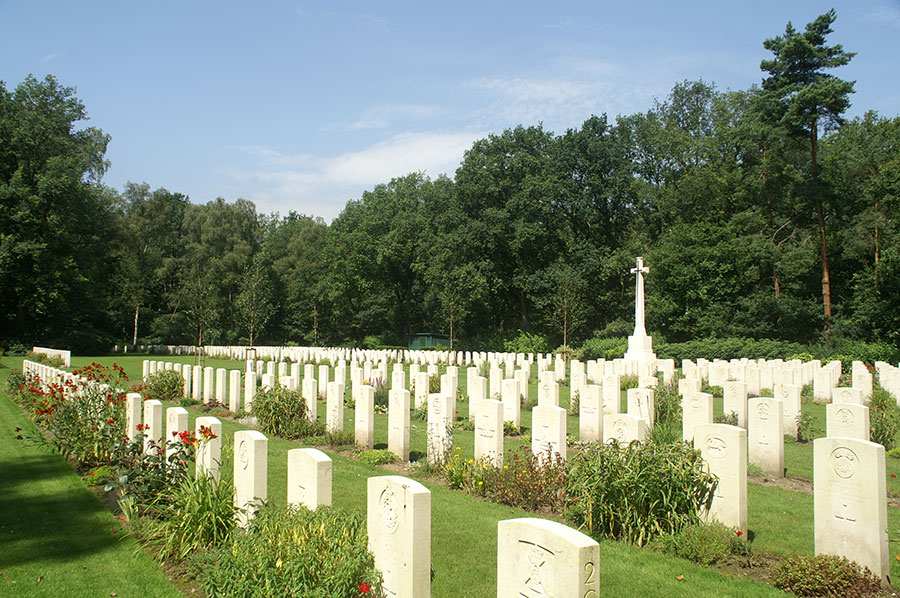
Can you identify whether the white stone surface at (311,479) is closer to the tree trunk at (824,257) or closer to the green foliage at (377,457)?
the green foliage at (377,457)

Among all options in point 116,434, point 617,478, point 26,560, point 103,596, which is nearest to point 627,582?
point 617,478

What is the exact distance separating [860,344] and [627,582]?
29433 mm

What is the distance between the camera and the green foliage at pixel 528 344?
1536 inches

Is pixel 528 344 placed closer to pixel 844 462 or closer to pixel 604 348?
pixel 604 348

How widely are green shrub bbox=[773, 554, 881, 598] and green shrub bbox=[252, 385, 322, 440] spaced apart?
345 inches

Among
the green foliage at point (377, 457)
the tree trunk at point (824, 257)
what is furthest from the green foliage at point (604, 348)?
the green foliage at point (377, 457)

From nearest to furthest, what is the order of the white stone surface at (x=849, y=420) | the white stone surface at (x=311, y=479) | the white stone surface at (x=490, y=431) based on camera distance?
the white stone surface at (x=311, y=479)
the white stone surface at (x=849, y=420)
the white stone surface at (x=490, y=431)

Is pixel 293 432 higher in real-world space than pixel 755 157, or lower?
lower

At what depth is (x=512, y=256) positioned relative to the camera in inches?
1702

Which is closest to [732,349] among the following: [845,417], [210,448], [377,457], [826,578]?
[845,417]

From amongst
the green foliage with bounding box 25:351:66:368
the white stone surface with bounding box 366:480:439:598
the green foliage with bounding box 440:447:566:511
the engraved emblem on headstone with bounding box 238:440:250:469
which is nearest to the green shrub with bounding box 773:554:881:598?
the green foliage with bounding box 440:447:566:511

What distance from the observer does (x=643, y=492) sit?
582 cm

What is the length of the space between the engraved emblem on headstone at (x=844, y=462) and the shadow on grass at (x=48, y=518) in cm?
693

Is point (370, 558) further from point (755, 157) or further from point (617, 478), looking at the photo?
point (755, 157)
